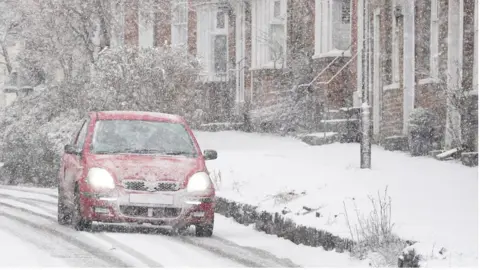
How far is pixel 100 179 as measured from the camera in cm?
1420

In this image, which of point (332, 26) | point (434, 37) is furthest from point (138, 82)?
point (434, 37)

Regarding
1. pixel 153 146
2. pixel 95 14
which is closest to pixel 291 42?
pixel 95 14

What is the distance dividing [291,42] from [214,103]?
5.63 metres

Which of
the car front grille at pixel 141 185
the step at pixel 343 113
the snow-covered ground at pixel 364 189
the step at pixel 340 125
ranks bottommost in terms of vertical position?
the snow-covered ground at pixel 364 189

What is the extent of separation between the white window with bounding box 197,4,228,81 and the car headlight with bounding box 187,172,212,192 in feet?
80.2

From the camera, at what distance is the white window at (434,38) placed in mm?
24641

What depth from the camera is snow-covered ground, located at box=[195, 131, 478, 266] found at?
11.9 meters

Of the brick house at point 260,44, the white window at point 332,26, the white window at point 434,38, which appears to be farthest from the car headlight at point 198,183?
the white window at point 332,26

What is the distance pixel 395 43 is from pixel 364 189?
12556mm

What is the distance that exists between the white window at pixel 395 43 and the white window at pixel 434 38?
7.56ft

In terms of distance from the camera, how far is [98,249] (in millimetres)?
12453

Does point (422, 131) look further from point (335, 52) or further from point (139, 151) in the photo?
point (139, 151)

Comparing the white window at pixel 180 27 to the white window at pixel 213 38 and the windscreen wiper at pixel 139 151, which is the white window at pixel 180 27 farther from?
the windscreen wiper at pixel 139 151

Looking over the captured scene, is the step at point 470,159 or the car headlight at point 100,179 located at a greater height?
the car headlight at point 100,179
